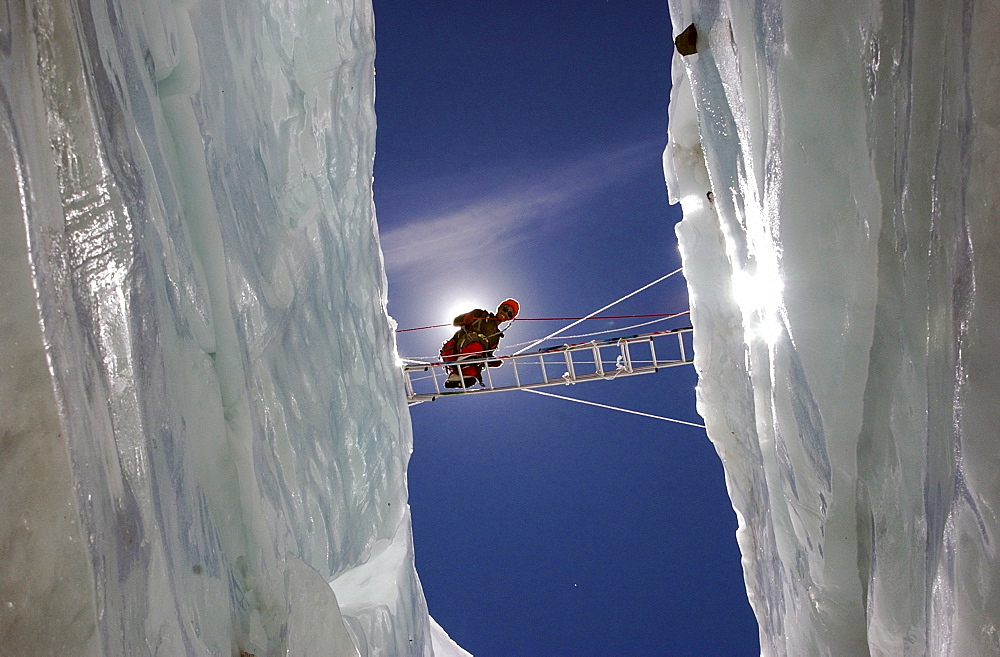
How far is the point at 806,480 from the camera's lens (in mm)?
2664

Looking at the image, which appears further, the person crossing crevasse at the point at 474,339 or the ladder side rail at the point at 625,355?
the person crossing crevasse at the point at 474,339

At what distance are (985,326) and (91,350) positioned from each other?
1849mm

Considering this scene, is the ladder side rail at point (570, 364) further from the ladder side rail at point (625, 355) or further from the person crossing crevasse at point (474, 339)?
the person crossing crevasse at point (474, 339)

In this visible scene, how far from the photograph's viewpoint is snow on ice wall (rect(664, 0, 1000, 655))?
1.44 metres

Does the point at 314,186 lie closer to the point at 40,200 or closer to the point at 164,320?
the point at 164,320

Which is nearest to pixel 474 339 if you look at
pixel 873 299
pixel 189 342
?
pixel 189 342

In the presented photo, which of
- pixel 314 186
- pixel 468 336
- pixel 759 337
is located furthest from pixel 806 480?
pixel 468 336

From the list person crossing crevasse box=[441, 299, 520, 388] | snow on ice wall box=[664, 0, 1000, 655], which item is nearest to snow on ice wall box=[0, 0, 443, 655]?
snow on ice wall box=[664, 0, 1000, 655]

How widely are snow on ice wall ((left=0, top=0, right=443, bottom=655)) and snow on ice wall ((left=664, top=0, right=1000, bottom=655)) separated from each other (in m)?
1.81

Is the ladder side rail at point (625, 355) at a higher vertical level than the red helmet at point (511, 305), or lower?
lower

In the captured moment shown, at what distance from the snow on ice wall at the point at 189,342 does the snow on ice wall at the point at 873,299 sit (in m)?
1.81

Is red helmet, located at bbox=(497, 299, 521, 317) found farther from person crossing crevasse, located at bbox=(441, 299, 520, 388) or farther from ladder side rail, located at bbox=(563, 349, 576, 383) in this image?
ladder side rail, located at bbox=(563, 349, 576, 383)

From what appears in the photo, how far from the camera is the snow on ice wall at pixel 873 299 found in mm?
1438

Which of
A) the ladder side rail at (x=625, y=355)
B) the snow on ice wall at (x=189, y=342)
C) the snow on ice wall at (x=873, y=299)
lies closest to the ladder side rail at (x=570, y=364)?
the ladder side rail at (x=625, y=355)
